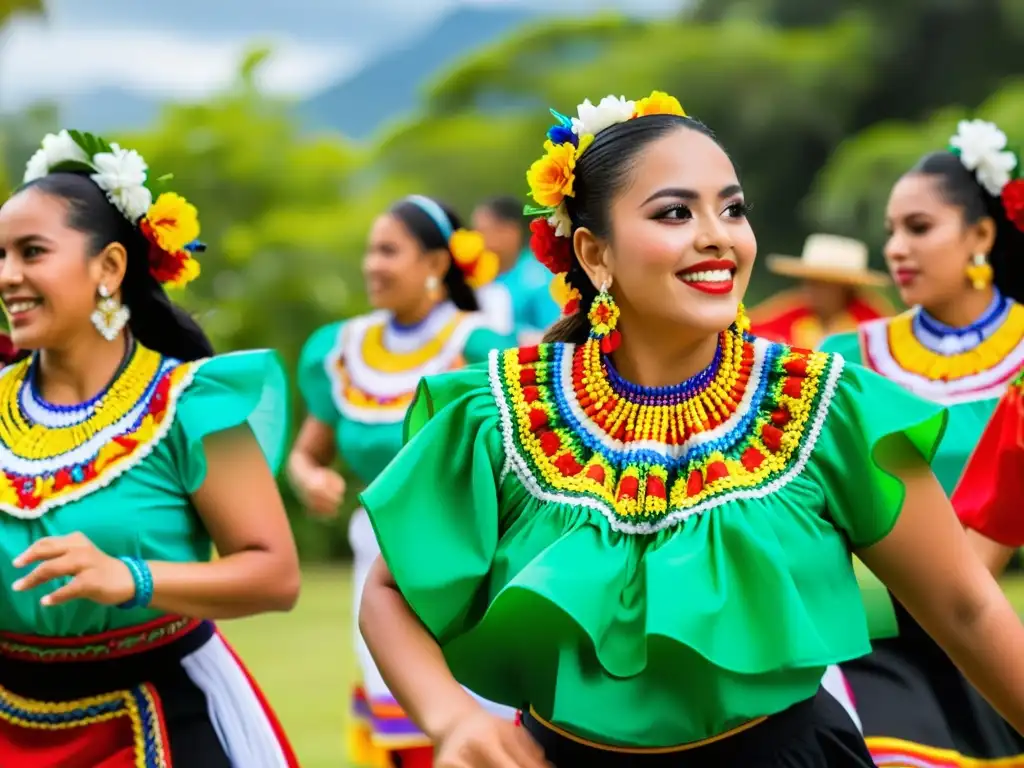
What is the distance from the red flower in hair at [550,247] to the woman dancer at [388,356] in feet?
8.84

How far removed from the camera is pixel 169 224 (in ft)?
12.1

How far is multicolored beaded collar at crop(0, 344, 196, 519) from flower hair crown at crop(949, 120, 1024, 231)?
7.29 ft

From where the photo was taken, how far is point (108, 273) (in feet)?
11.8

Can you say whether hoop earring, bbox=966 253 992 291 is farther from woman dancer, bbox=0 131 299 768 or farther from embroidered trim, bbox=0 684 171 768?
embroidered trim, bbox=0 684 171 768

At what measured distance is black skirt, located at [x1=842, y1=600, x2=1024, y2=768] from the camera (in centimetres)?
374

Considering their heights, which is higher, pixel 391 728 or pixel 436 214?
pixel 436 214

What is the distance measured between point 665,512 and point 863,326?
2107mm

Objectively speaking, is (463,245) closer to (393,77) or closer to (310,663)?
(310,663)

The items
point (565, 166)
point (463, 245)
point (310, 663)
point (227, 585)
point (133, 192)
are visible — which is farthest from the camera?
Result: point (310, 663)

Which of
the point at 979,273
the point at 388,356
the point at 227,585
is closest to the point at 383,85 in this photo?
the point at 388,356

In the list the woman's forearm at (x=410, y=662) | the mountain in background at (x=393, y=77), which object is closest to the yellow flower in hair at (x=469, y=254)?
the woman's forearm at (x=410, y=662)

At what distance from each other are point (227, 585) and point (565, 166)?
3.48 ft

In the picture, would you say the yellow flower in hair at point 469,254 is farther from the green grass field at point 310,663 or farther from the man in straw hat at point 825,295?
the man in straw hat at point 825,295

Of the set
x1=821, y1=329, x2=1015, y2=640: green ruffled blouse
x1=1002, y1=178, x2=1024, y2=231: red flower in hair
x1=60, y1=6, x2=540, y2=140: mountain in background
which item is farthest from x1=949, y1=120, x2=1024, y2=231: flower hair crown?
x1=60, y1=6, x2=540, y2=140: mountain in background
